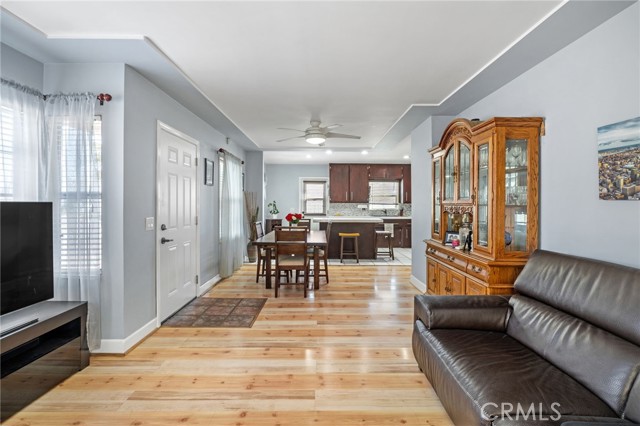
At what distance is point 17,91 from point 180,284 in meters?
2.47

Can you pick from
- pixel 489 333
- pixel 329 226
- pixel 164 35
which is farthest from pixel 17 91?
pixel 329 226

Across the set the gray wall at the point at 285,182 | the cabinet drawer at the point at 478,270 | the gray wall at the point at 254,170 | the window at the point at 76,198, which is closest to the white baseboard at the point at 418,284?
the cabinet drawer at the point at 478,270

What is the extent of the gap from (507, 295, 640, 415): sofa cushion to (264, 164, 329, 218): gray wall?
812 cm

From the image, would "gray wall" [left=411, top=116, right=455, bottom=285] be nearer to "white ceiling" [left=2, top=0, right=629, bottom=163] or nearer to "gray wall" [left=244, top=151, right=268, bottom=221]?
"white ceiling" [left=2, top=0, right=629, bottom=163]

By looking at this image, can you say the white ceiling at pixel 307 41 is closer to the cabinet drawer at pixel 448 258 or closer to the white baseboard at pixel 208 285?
the cabinet drawer at pixel 448 258

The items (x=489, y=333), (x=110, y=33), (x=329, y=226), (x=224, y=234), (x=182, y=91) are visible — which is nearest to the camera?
(x=489, y=333)

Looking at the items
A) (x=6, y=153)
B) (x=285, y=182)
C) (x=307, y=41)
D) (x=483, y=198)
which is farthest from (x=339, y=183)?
(x=6, y=153)

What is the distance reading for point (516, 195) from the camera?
2824 mm

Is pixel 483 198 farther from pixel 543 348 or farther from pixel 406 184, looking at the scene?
→ pixel 406 184

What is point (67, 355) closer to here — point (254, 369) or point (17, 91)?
point (254, 369)

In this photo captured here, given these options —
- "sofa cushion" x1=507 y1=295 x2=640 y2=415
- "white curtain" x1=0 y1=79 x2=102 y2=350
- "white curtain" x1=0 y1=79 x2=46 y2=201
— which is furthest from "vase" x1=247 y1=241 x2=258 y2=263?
"sofa cushion" x1=507 y1=295 x2=640 y2=415

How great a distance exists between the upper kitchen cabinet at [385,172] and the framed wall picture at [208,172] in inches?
221

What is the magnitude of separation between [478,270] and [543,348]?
1.06m

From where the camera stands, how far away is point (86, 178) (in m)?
2.68
